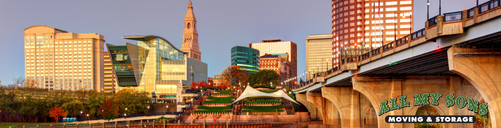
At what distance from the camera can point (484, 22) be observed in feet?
76.6

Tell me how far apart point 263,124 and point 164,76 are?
3634 inches

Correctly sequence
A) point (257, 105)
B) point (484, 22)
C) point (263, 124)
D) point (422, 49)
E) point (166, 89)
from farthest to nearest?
point (166, 89) → point (257, 105) → point (263, 124) → point (422, 49) → point (484, 22)

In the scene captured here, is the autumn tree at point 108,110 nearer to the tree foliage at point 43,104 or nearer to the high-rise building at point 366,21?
the tree foliage at point 43,104

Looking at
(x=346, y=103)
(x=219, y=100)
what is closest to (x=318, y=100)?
(x=346, y=103)

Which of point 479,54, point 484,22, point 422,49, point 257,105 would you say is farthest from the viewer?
point 257,105

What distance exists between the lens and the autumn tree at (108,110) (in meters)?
87.1

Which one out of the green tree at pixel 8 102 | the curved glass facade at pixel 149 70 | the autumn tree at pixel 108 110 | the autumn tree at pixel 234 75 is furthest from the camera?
the autumn tree at pixel 234 75

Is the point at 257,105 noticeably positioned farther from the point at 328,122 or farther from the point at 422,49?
the point at 422,49

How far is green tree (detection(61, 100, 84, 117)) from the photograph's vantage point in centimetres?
9241

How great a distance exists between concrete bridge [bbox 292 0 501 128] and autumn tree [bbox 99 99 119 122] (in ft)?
143

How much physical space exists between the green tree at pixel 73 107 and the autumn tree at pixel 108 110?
525cm

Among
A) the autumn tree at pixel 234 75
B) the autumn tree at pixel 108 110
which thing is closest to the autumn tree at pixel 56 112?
the autumn tree at pixel 108 110

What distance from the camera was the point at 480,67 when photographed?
26.4m

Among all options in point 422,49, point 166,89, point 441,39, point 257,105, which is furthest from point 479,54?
point 166,89
